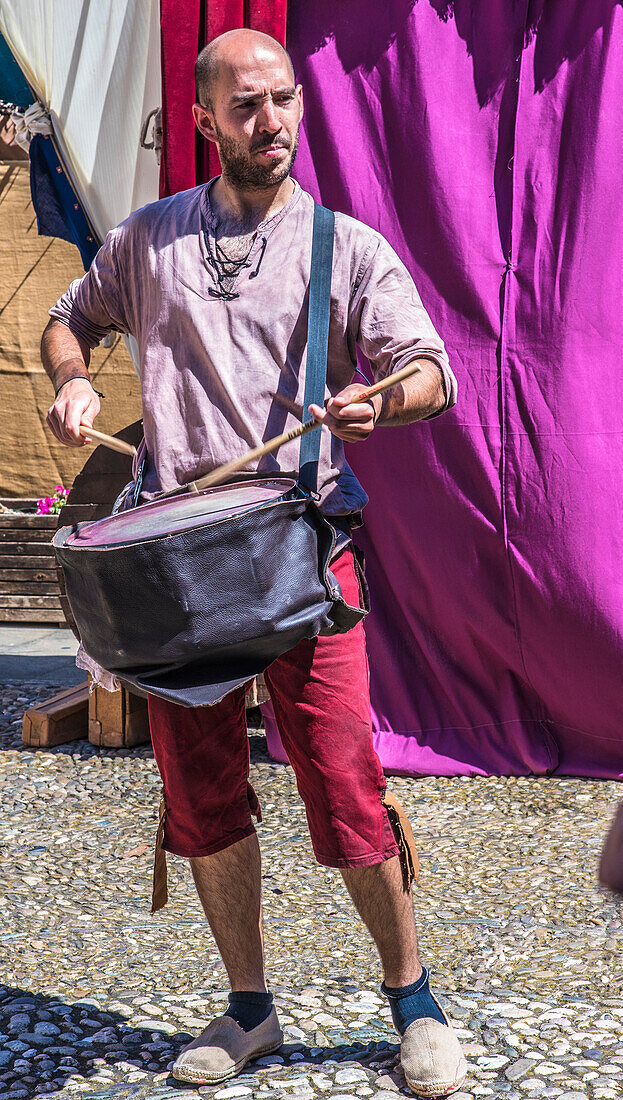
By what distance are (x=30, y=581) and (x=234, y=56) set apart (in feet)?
14.6

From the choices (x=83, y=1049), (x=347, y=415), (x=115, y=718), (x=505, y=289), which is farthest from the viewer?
(x=115, y=718)

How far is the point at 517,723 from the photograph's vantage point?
12.1 ft

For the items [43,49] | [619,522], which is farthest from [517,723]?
[43,49]

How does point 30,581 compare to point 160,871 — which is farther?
point 30,581

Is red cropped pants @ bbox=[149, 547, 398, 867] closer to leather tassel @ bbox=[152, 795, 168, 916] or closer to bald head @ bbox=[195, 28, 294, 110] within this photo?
leather tassel @ bbox=[152, 795, 168, 916]

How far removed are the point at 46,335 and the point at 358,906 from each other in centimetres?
124

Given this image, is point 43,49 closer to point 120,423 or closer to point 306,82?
point 306,82

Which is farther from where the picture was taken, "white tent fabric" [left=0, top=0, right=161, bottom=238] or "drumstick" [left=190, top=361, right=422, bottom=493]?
"white tent fabric" [left=0, top=0, right=161, bottom=238]

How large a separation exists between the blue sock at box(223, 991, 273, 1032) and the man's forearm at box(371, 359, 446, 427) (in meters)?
1.11

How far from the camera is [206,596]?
178cm

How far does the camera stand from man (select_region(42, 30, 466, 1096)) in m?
1.98

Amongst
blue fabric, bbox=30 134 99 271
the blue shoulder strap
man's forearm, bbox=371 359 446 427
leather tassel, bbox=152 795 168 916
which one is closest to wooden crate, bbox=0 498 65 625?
blue fabric, bbox=30 134 99 271

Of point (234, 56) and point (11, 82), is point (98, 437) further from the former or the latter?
point (11, 82)

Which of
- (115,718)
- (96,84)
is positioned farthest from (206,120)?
(115,718)
